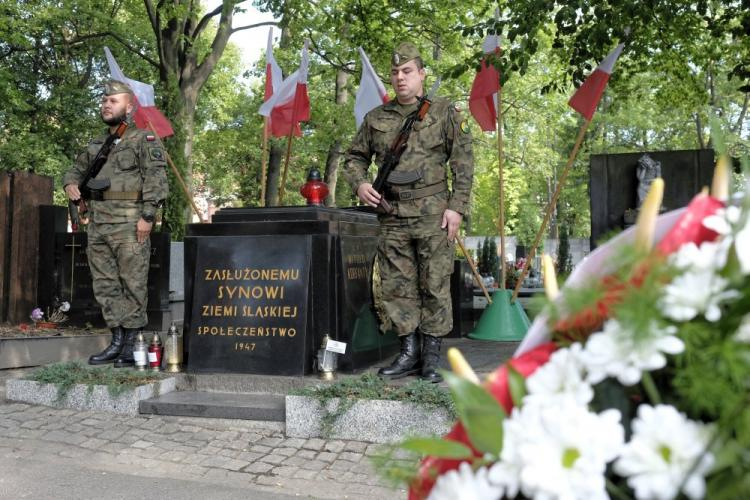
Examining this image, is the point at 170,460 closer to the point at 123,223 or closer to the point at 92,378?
the point at 92,378

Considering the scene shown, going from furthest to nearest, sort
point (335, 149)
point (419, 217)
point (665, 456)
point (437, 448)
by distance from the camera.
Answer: point (335, 149) < point (419, 217) < point (437, 448) < point (665, 456)

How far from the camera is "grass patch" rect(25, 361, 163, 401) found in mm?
5570

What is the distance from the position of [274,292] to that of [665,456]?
5018mm

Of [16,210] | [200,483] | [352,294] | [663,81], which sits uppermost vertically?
[663,81]

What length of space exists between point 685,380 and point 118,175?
20.9ft

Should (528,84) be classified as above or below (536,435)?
above

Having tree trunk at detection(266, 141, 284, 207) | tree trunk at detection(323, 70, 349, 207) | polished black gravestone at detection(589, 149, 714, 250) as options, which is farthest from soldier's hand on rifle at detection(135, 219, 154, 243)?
tree trunk at detection(266, 141, 284, 207)

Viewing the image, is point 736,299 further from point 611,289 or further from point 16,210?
point 16,210

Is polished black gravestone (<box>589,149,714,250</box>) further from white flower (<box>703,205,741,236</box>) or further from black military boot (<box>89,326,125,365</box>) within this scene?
white flower (<box>703,205,741,236</box>)

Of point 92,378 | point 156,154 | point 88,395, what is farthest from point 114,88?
point 88,395

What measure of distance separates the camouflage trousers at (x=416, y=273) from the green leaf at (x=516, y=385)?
Answer: 445 centimetres

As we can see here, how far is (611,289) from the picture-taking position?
2.95 feet

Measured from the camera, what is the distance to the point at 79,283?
9938mm

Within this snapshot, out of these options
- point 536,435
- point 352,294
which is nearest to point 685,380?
point 536,435
